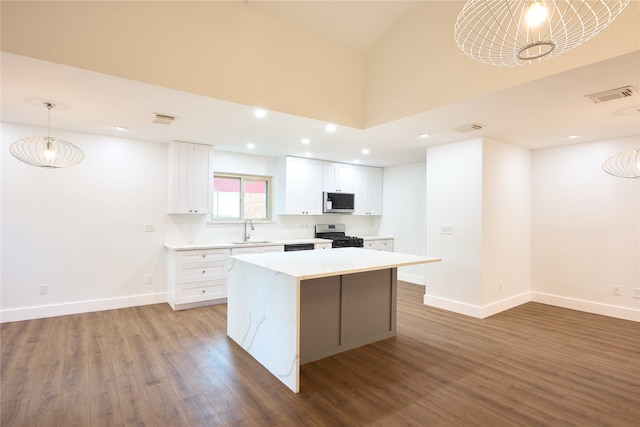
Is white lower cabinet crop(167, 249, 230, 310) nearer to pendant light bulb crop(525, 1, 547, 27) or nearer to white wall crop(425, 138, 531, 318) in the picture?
white wall crop(425, 138, 531, 318)

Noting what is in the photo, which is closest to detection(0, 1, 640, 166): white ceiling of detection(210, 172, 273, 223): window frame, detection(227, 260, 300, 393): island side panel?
detection(210, 172, 273, 223): window frame

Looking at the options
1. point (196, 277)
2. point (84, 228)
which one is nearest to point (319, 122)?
Result: point (196, 277)

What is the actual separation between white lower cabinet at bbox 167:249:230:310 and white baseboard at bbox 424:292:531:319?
3.14 meters

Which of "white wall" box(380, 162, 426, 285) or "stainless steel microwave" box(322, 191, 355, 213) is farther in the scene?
"white wall" box(380, 162, 426, 285)

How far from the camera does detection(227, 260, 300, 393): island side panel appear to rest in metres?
2.49

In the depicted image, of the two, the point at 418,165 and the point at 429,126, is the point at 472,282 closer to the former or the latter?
the point at 429,126

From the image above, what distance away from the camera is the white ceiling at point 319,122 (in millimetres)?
2635

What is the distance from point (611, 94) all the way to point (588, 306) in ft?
10.8

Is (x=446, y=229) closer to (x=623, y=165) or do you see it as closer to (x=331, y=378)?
(x=623, y=165)

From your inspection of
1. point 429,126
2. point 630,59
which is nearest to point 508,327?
point 429,126

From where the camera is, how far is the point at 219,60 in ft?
9.95

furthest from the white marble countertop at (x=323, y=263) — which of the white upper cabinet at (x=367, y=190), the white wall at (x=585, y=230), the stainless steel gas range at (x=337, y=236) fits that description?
the white upper cabinet at (x=367, y=190)

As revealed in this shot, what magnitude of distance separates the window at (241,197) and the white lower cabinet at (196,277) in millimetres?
967

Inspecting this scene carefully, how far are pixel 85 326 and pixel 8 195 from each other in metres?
1.89
